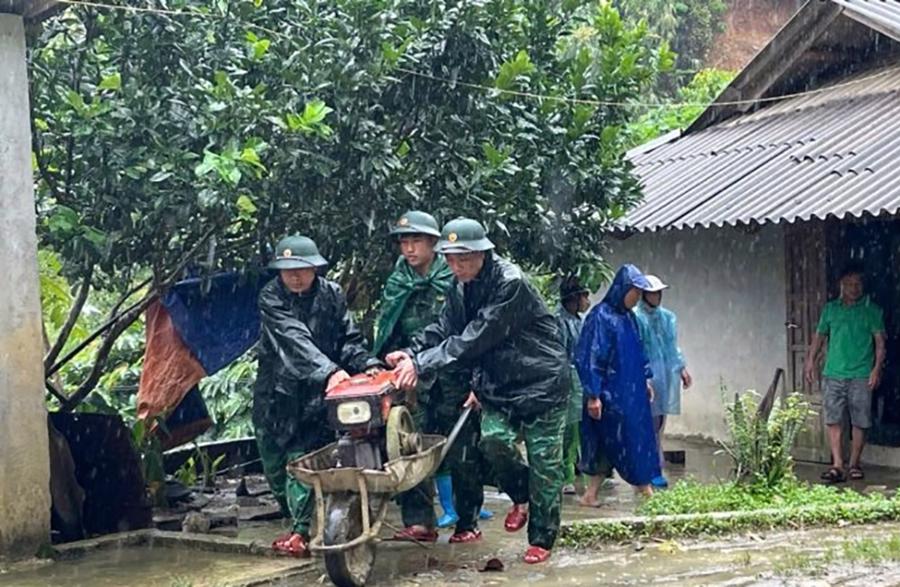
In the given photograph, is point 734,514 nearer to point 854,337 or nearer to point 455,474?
point 455,474

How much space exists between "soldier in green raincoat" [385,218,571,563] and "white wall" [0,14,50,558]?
7.11 feet

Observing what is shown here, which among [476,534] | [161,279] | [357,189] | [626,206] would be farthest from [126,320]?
[626,206]

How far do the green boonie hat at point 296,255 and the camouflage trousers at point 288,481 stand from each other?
111cm

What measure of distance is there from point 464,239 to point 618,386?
3.02m

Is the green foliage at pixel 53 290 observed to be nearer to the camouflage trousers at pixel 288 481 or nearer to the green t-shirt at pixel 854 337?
the camouflage trousers at pixel 288 481

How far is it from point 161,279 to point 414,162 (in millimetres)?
1875

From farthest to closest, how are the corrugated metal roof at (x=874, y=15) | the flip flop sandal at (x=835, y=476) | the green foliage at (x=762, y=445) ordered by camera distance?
the corrugated metal roof at (x=874, y=15), the flip flop sandal at (x=835, y=476), the green foliage at (x=762, y=445)

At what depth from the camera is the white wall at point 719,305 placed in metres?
13.2

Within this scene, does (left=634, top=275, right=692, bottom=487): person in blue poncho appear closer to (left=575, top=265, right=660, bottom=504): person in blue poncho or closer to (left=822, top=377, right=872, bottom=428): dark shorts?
(left=575, top=265, right=660, bottom=504): person in blue poncho

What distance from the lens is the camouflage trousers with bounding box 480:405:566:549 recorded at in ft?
25.3

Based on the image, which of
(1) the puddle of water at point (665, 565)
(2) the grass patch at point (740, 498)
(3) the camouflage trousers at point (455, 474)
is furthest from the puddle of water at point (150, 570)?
(2) the grass patch at point (740, 498)

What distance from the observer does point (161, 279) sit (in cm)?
909

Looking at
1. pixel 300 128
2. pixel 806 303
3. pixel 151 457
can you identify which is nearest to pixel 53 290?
pixel 151 457

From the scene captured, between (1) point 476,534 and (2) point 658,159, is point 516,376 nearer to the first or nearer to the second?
(1) point 476,534
